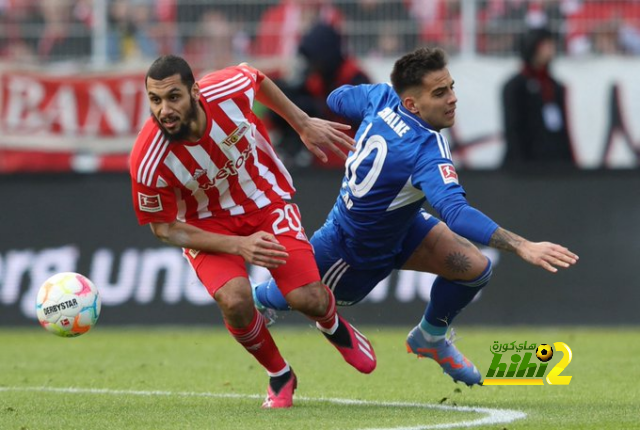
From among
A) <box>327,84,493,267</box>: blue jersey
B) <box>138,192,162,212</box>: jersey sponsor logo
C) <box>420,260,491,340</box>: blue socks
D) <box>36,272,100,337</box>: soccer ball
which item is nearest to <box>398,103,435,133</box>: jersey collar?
<box>327,84,493,267</box>: blue jersey

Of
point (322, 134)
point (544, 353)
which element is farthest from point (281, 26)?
point (322, 134)

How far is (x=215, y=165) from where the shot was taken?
325 inches

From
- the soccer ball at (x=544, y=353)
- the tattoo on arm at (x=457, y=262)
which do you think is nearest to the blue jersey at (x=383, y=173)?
the tattoo on arm at (x=457, y=262)

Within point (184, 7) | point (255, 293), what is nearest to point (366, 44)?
point (184, 7)

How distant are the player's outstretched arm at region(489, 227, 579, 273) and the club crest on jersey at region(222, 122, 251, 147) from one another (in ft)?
6.61

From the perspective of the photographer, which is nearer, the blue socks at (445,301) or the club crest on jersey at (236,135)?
the club crest on jersey at (236,135)

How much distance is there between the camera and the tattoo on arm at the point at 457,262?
28.6 ft

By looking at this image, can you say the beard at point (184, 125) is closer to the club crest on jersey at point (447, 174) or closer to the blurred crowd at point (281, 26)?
the club crest on jersey at point (447, 174)

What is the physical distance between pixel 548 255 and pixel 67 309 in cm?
333

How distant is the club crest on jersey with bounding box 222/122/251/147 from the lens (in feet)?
27.1

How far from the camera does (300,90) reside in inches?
640

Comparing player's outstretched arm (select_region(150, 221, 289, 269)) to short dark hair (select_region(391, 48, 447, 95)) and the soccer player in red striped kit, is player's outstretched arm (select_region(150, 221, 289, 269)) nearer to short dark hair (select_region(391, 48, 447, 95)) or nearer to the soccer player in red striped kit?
the soccer player in red striped kit

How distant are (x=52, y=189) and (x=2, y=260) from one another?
3.28ft

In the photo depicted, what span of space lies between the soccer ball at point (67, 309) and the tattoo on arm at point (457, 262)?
2384 millimetres
